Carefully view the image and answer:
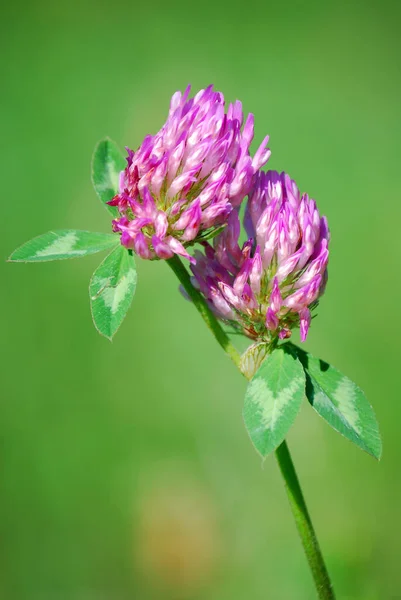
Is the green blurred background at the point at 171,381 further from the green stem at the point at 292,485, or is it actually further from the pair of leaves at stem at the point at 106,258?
the pair of leaves at stem at the point at 106,258

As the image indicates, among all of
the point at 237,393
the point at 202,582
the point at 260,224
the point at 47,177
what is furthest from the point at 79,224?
the point at 260,224

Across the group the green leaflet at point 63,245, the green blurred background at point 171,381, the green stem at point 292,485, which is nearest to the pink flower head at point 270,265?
the green stem at point 292,485

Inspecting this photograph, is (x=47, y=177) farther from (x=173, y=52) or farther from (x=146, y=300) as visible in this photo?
(x=173, y=52)

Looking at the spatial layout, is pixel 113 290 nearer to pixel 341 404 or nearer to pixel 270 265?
pixel 270 265

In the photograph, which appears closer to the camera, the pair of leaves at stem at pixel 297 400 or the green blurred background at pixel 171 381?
the pair of leaves at stem at pixel 297 400

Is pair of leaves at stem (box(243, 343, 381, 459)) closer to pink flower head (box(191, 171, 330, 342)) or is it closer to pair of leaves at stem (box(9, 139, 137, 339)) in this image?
pink flower head (box(191, 171, 330, 342))

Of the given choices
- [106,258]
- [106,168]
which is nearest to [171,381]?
[106,168]

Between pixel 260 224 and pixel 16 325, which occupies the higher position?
pixel 16 325
